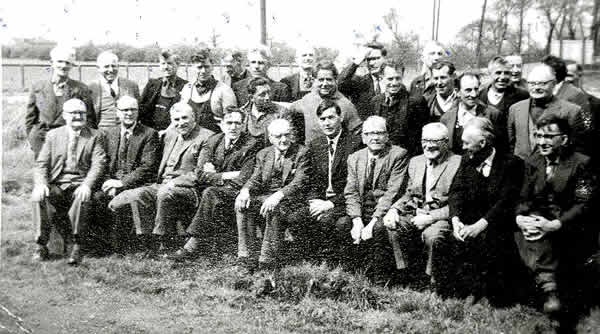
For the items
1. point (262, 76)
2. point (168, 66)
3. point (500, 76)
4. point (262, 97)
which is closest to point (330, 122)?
point (262, 97)

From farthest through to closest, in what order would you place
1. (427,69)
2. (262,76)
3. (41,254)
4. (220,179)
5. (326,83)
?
1. (262,76)
2. (41,254)
3. (427,69)
4. (220,179)
5. (326,83)

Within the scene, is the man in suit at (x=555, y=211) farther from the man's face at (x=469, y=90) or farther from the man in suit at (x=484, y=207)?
the man's face at (x=469, y=90)

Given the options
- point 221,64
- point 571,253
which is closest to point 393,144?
point 571,253

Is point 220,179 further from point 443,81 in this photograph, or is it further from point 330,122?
point 443,81

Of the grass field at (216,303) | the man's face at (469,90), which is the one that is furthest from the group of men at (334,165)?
the grass field at (216,303)

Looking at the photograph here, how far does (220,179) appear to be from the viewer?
16.5 feet

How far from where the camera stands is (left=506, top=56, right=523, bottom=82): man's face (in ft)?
14.6

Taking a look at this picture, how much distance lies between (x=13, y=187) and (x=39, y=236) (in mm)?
1695

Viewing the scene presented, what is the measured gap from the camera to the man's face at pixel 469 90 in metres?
4.36

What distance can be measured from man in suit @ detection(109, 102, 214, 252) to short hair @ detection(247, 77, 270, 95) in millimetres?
517

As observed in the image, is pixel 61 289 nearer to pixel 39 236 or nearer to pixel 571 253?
pixel 39 236

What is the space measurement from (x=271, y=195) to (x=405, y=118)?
1212 millimetres

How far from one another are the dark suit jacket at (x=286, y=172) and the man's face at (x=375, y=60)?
107 centimetres

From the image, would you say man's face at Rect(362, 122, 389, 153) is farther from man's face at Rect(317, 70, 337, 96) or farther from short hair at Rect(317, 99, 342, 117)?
man's face at Rect(317, 70, 337, 96)
